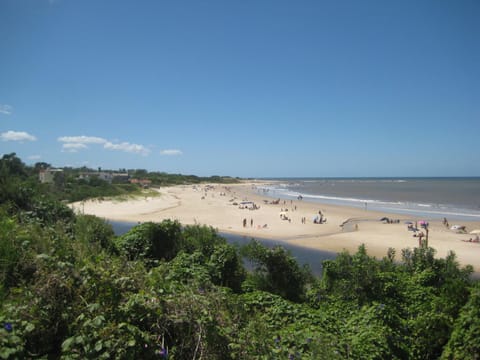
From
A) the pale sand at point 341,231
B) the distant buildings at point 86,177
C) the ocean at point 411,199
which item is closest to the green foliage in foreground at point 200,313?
the pale sand at point 341,231

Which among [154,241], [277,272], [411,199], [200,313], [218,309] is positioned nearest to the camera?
[200,313]

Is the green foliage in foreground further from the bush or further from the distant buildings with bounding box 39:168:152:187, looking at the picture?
the distant buildings with bounding box 39:168:152:187

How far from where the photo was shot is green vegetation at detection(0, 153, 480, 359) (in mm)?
2482

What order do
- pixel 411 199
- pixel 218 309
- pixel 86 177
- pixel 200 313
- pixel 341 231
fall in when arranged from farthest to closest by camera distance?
1. pixel 86 177
2. pixel 411 199
3. pixel 341 231
4. pixel 218 309
5. pixel 200 313

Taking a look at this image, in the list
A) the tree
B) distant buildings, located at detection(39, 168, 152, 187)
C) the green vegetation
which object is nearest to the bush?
the green vegetation

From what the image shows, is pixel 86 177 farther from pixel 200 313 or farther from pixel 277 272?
pixel 200 313

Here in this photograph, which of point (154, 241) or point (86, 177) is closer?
point (154, 241)

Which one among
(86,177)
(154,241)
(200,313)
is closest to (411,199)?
(154,241)

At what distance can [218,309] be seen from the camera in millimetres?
3322

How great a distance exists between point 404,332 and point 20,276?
535cm

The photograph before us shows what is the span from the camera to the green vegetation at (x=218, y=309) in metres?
2.48

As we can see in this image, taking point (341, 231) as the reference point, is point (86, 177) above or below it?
above

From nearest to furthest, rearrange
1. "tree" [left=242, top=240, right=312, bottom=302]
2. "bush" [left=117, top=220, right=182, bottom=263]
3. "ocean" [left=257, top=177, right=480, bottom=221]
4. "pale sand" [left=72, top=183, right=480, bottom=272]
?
"tree" [left=242, top=240, right=312, bottom=302]
"bush" [left=117, top=220, right=182, bottom=263]
"pale sand" [left=72, top=183, right=480, bottom=272]
"ocean" [left=257, top=177, right=480, bottom=221]

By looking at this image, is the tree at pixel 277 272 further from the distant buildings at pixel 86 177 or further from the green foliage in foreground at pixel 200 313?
the distant buildings at pixel 86 177
